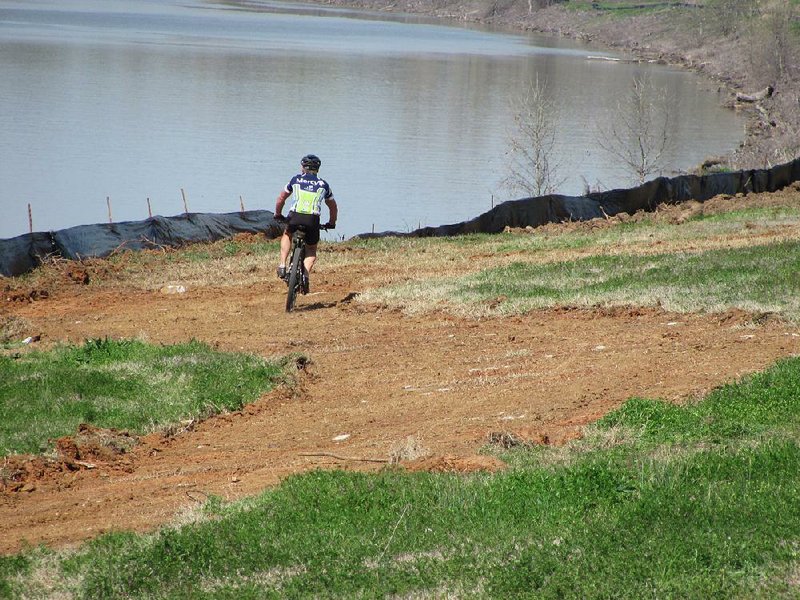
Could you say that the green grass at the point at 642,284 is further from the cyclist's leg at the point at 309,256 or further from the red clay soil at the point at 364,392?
the cyclist's leg at the point at 309,256

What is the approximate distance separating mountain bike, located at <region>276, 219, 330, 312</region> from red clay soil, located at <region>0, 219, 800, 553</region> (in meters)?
0.29

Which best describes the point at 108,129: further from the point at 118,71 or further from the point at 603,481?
the point at 603,481

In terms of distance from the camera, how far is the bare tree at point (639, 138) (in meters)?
44.6

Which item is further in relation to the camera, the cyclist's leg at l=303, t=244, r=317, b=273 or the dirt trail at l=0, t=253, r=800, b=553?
the cyclist's leg at l=303, t=244, r=317, b=273

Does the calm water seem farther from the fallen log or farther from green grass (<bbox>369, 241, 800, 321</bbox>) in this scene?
green grass (<bbox>369, 241, 800, 321</bbox>)

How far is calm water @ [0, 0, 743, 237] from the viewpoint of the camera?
3819 cm

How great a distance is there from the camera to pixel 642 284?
603 inches

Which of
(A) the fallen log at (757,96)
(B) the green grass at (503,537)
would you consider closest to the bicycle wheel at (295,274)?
(B) the green grass at (503,537)

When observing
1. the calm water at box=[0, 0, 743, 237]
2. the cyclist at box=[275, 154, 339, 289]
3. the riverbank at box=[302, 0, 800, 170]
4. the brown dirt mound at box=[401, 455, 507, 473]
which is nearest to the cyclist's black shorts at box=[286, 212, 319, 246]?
the cyclist at box=[275, 154, 339, 289]

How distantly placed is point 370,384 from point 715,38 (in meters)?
97.8

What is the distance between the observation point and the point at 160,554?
6477 millimetres

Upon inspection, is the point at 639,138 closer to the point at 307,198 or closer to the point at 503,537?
the point at 307,198

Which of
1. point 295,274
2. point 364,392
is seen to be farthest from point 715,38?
point 364,392

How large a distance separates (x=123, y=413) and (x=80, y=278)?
8.79 meters
